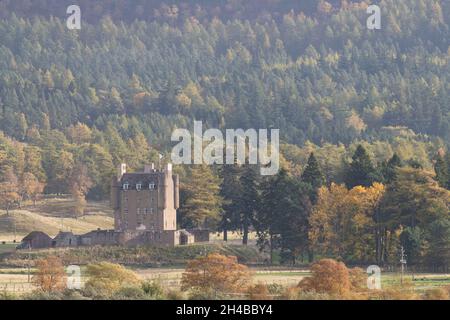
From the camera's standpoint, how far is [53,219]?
147750 millimetres

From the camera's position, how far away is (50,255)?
117 metres

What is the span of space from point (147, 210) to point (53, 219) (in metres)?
21.8

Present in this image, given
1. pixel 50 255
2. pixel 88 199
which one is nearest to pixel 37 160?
pixel 88 199

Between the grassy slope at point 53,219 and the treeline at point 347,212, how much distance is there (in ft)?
44.4

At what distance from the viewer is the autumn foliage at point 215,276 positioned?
8994cm

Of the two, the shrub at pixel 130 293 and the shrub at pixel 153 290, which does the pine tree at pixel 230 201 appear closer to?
the shrub at pixel 153 290

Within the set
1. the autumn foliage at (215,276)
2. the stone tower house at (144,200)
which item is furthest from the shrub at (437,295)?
the stone tower house at (144,200)

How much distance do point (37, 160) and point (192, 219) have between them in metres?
47.2

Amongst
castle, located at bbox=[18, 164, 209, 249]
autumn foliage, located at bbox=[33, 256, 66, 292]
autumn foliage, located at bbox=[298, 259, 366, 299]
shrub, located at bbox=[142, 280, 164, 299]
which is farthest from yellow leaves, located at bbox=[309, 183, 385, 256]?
shrub, located at bbox=[142, 280, 164, 299]

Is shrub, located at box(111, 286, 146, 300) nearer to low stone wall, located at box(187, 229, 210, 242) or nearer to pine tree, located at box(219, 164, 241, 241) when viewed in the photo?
Answer: low stone wall, located at box(187, 229, 210, 242)

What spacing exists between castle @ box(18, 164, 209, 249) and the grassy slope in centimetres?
1040

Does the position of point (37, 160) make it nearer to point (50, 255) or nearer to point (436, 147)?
point (436, 147)

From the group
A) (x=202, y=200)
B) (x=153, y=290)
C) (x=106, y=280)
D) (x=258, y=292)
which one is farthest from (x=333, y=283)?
(x=202, y=200)

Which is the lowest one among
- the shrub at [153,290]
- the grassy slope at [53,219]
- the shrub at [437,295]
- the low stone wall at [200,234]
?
the shrub at [437,295]
